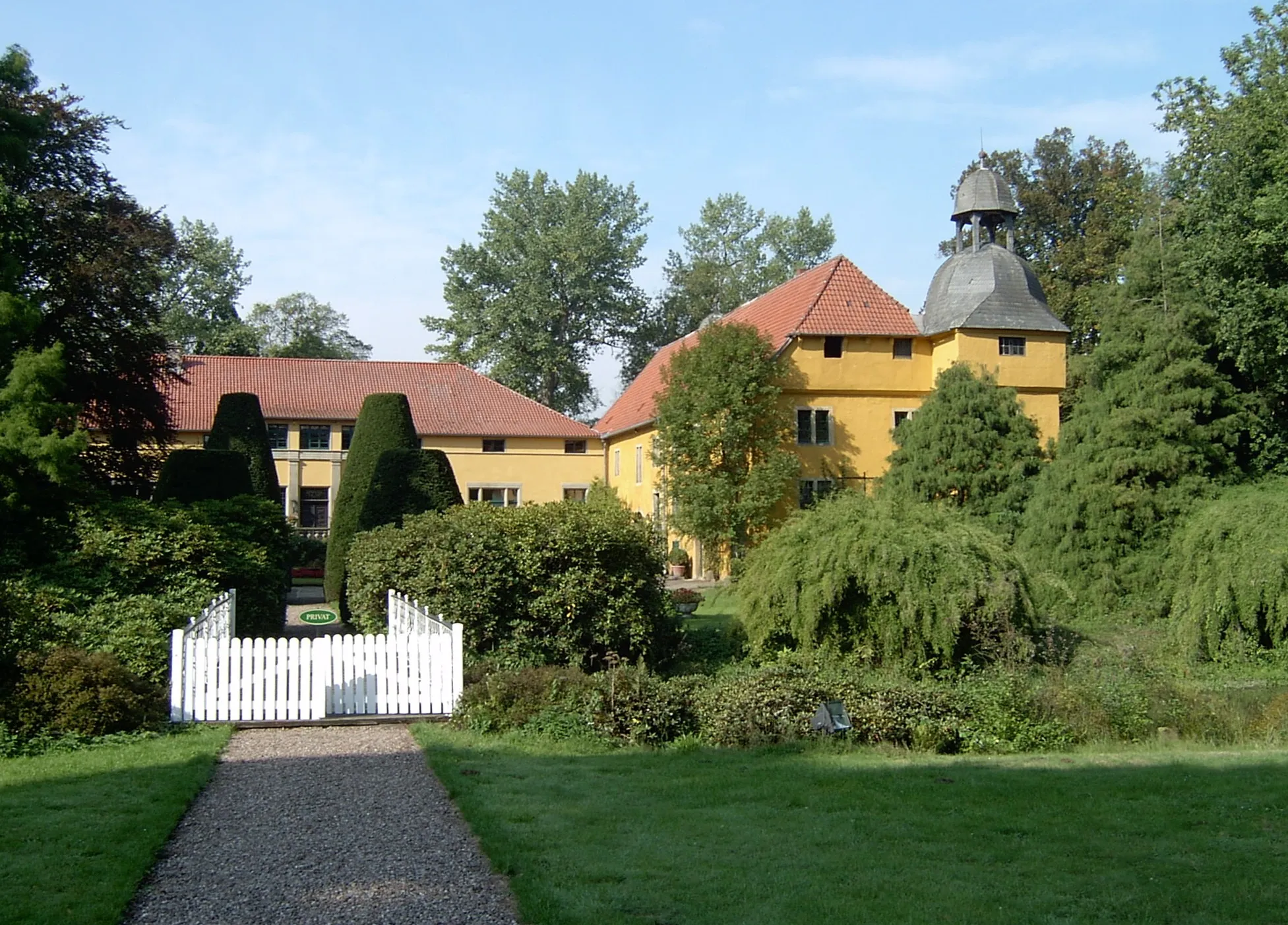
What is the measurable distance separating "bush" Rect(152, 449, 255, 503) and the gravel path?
32.9 ft

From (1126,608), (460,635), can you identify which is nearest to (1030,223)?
(1126,608)

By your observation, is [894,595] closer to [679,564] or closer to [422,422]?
[679,564]

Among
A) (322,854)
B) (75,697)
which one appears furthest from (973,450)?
(322,854)

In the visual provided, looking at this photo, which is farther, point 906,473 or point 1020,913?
point 906,473

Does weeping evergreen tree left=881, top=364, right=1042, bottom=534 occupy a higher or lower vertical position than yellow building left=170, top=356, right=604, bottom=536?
lower

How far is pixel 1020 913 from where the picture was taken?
5895mm

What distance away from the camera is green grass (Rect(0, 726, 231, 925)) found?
6.16m

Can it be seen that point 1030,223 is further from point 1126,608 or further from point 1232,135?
point 1126,608

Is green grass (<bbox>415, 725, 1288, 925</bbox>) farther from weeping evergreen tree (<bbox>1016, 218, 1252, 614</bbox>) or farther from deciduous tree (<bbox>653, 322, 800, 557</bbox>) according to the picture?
deciduous tree (<bbox>653, 322, 800, 557</bbox>)

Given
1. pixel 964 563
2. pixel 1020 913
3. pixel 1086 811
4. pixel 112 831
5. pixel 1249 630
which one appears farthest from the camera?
pixel 1249 630

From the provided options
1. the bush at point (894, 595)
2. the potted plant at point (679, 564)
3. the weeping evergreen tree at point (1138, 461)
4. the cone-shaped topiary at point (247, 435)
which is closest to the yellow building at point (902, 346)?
the potted plant at point (679, 564)

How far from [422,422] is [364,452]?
2686 centimetres

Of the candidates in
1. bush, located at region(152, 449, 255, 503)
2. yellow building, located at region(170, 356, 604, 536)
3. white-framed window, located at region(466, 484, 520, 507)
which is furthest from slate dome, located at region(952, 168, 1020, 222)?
bush, located at region(152, 449, 255, 503)

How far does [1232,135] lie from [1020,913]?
25415 mm
